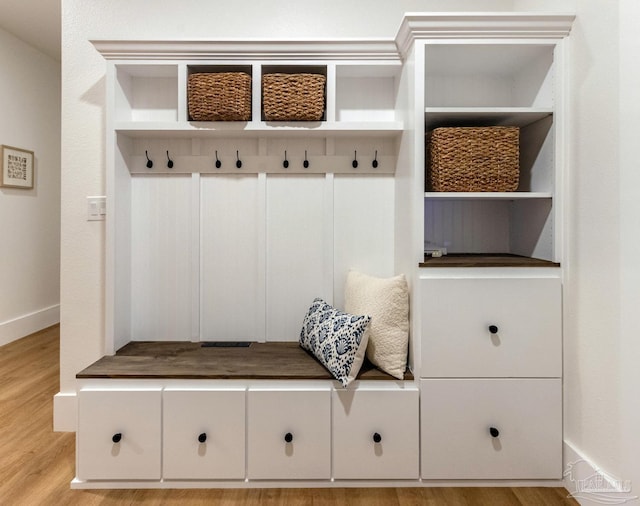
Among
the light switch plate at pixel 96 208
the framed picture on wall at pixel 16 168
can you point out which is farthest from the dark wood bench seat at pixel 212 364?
the framed picture on wall at pixel 16 168

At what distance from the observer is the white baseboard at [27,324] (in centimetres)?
392

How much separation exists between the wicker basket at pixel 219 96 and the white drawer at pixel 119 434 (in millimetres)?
1225

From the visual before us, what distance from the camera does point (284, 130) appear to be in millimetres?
2033

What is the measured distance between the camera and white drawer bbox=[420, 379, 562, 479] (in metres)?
1.79

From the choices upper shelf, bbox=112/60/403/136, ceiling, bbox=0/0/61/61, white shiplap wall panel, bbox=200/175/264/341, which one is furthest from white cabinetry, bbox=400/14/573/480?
ceiling, bbox=0/0/61/61

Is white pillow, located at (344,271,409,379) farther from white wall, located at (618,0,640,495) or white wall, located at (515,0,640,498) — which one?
white wall, located at (618,0,640,495)

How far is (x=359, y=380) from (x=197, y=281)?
38.6 inches

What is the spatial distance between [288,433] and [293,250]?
88cm

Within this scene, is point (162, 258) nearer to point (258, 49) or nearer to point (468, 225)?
point (258, 49)

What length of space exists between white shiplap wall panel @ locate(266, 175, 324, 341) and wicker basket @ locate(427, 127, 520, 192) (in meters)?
0.63

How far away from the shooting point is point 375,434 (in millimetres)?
1777

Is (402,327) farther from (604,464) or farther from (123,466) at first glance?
(123,466)

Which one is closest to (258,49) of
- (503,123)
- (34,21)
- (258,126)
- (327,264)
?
(258,126)

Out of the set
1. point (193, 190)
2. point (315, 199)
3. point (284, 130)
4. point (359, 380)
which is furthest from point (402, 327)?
point (193, 190)
